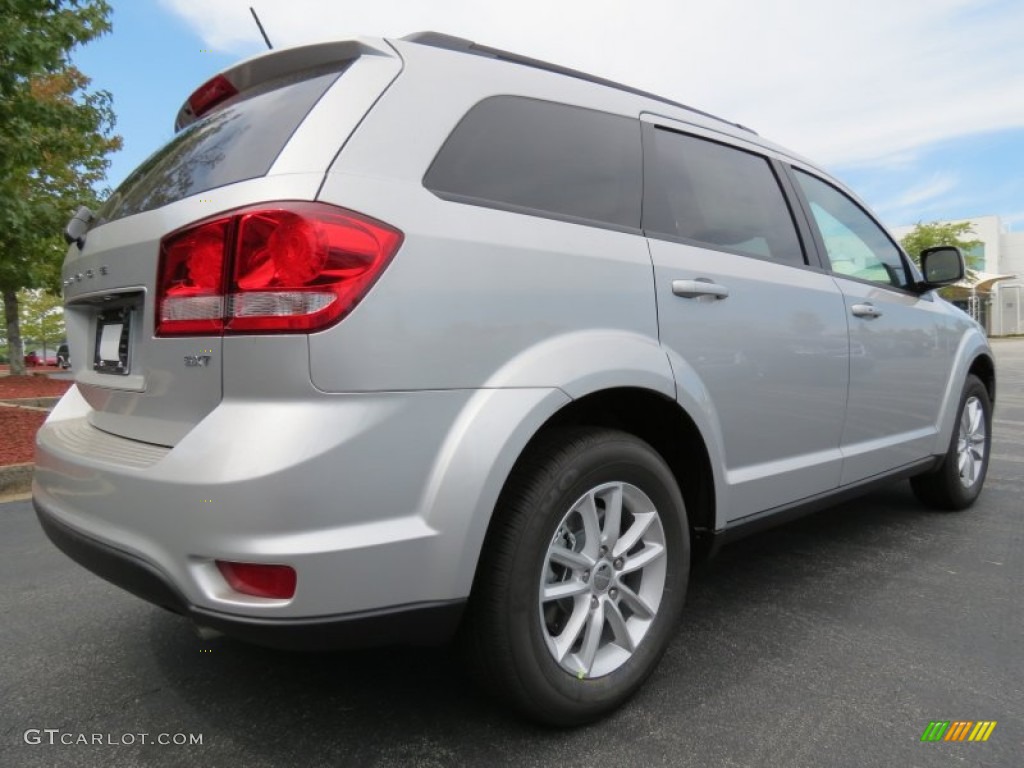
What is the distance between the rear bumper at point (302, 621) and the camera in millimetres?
1511

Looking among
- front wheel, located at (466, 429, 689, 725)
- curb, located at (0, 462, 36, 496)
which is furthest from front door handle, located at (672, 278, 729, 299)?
curb, located at (0, 462, 36, 496)

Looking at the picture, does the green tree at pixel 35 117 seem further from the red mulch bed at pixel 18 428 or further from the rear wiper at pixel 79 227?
the rear wiper at pixel 79 227

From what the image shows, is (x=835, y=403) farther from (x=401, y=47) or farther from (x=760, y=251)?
(x=401, y=47)

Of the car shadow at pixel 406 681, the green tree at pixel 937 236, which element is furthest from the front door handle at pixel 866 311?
the green tree at pixel 937 236

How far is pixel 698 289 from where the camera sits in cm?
229

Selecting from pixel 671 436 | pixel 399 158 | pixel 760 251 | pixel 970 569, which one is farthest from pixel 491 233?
pixel 970 569

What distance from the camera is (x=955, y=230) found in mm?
45688

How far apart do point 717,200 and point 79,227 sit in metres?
2.24

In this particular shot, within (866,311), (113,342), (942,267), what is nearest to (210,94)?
(113,342)

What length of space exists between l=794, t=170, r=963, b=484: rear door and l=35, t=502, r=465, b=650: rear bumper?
213cm

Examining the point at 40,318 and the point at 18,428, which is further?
the point at 40,318

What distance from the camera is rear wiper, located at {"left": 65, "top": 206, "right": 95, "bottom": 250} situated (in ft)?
7.47

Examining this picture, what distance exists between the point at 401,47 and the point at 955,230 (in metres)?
53.4

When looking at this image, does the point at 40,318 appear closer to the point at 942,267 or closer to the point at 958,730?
the point at 942,267
